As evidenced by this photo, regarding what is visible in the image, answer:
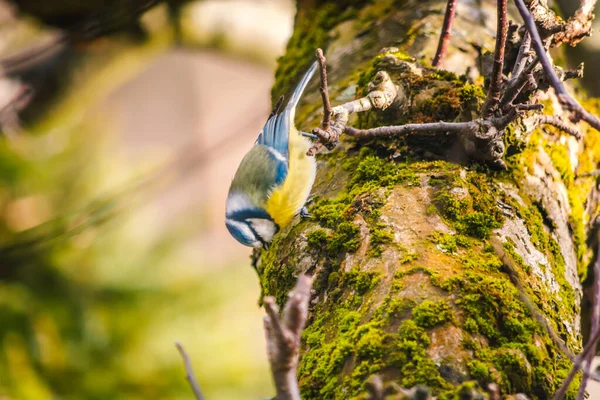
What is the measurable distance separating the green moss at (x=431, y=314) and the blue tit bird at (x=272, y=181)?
1.88ft

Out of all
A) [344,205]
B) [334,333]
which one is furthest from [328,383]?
[344,205]

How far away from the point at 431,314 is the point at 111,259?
1981 millimetres

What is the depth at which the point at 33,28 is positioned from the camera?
8.42ft

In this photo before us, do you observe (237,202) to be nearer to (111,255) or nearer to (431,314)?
(431,314)

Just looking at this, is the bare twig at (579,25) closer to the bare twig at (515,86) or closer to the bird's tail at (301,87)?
the bare twig at (515,86)

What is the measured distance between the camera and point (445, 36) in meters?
1.25

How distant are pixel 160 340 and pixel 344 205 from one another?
60.4 inches

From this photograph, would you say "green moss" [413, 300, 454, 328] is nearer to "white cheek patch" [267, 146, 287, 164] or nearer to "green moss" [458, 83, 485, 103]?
"green moss" [458, 83, 485, 103]

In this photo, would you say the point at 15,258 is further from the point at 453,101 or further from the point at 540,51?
the point at 540,51

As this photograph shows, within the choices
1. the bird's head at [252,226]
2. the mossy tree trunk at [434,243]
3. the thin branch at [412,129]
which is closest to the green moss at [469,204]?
the mossy tree trunk at [434,243]

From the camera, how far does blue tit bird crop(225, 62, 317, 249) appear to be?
1381 millimetres

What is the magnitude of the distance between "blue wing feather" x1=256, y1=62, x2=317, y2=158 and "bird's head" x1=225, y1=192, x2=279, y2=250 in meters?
0.19

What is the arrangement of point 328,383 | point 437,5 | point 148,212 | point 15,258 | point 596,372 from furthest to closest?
point 148,212 → point 15,258 → point 437,5 → point 328,383 → point 596,372

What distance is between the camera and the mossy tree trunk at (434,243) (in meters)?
0.78
